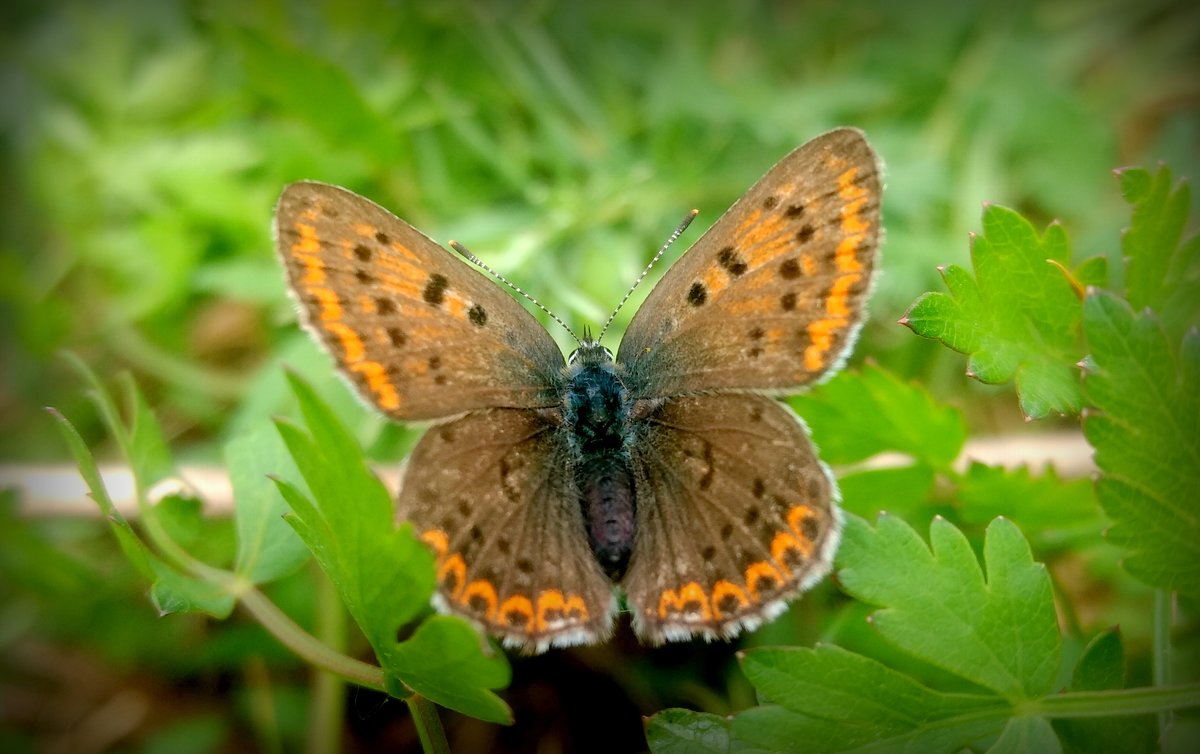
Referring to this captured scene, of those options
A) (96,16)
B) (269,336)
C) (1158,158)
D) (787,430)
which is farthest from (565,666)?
(96,16)

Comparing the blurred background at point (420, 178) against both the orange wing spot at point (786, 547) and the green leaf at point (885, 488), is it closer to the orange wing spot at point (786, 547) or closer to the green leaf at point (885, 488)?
the green leaf at point (885, 488)

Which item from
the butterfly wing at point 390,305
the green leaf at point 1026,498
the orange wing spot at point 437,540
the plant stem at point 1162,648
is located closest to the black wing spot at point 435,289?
the butterfly wing at point 390,305

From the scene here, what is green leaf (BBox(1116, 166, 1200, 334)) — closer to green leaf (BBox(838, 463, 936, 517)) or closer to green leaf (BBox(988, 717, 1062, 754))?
green leaf (BBox(838, 463, 936, 517))

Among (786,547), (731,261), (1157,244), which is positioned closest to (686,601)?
(786,547)

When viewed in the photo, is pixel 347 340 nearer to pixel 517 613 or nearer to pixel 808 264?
pixel 517 613

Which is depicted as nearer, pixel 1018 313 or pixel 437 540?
pixel 437 540

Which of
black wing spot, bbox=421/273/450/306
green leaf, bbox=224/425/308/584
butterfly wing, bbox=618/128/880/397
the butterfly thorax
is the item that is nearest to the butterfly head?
the butterfly thorax
